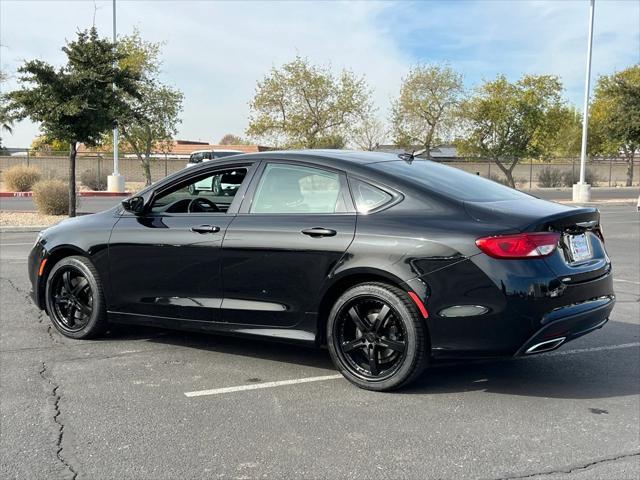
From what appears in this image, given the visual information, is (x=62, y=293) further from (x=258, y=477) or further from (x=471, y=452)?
(x=471, y=452)

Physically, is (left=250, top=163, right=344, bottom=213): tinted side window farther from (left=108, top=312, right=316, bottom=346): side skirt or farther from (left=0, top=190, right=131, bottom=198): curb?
(left=0, top=190, right=131, bottom=198): curb

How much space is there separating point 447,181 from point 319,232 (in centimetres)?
106

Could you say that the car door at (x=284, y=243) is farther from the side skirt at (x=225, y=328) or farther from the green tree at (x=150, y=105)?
the green tree at (x=150, y=105)

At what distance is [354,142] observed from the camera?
134 ft

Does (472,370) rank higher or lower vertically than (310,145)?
lower

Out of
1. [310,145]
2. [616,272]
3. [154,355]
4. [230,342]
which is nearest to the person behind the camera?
[154,355]

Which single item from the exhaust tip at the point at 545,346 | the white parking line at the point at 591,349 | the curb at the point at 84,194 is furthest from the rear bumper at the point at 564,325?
the curb at the point at 84,194

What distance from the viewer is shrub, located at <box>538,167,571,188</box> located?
165ft

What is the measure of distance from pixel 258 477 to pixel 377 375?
4.70 ft

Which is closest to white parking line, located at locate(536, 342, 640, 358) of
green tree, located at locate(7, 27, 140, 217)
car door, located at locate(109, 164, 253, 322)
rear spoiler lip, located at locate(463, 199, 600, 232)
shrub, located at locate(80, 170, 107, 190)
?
rear spoiler lip, located at locate(463, 199, 600, 232)

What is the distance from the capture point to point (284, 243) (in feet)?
15.5

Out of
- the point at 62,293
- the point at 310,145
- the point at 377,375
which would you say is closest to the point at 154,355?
the point at 62,293

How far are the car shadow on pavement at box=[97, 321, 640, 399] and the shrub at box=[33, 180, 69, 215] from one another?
13.9 m

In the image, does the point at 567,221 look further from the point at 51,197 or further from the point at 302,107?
the point at 302,107
